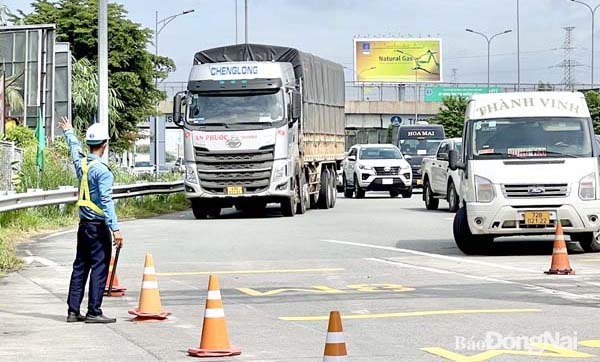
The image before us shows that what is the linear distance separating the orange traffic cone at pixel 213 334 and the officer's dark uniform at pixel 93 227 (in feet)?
7.85

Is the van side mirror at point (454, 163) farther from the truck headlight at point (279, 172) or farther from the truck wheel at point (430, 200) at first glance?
the truck wheel at point (430, 200)

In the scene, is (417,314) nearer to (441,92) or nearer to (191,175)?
(191,175)

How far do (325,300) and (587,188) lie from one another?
651 centimetres

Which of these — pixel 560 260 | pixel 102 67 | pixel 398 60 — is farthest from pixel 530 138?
pixel 398 60

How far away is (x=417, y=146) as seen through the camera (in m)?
49.1

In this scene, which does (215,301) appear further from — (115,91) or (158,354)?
(115,91)

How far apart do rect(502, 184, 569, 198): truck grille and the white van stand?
0.05ft

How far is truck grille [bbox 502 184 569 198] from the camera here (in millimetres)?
17938

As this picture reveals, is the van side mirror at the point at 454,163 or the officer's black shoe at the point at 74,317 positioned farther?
the van side mirror at the point at 454,163

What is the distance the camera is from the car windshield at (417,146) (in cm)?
4869

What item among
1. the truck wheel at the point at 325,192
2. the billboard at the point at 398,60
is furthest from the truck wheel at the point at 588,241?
the billboard at the point at 398,60

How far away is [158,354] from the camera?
957 cm

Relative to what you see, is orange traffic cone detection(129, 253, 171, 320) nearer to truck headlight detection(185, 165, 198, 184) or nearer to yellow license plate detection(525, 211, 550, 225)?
yellow license plate detection(525, 211, 550, 225)

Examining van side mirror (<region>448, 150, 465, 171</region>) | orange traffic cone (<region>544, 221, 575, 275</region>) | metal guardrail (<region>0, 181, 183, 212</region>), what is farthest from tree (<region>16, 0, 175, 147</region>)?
orange traffic cone (<region>544, 221, 575, 275</region>)
